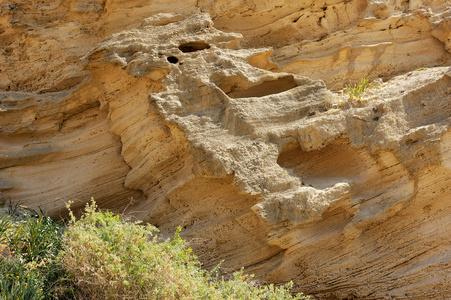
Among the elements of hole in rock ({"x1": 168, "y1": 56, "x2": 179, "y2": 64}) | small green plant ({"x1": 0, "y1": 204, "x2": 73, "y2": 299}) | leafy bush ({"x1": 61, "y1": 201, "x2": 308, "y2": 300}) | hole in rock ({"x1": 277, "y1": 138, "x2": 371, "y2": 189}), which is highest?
hole in rock ({"x1": 168, "y1": 56, "x2": 179, "y2": 64})

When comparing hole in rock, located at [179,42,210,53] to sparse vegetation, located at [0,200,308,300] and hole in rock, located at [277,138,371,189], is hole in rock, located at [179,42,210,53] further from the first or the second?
sparse vegetation, located at [0,200,308,300]

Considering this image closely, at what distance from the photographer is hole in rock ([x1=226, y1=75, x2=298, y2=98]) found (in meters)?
7.12

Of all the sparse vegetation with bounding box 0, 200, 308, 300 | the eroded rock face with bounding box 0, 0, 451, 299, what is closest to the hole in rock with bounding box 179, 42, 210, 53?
the eroded rock face with bounding box 0, 0, 451, 299

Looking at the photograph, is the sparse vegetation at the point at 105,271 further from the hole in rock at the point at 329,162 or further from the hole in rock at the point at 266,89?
the hole in rock at the point at 266,89

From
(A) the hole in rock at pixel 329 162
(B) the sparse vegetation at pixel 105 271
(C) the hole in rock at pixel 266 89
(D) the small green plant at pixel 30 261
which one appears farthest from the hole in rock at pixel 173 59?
(D) the small green plant at pixel 30 261

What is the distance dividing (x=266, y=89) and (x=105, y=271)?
148 inches

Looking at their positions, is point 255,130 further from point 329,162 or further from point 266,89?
point 329,162

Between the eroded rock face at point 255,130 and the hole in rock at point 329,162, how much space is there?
0.8 inches

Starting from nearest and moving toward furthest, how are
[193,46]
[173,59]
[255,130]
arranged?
[255,130] → [173,59] → [193,46]

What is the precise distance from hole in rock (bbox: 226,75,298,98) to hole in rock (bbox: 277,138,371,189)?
115 centimetres

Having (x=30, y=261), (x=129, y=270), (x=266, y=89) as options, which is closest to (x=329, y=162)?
(x=266, y=89)

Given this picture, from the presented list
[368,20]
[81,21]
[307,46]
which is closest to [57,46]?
[81,21]

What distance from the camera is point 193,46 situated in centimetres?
739

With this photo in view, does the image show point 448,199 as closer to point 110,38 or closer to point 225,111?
point 225,111
